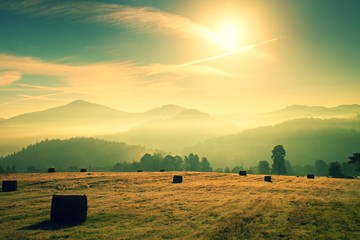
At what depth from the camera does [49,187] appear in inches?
1321

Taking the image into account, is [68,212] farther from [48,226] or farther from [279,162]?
[279,162]

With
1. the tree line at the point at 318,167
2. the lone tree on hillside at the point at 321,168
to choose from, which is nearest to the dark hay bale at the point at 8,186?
the tree line at the point at 318,167

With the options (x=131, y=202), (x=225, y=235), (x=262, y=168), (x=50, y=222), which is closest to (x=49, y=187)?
(x=131, y=202)

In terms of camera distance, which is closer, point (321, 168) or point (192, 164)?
point (321, 168)

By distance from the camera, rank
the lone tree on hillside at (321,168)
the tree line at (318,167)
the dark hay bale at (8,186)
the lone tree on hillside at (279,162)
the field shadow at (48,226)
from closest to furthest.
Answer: the field shadow at (48,226) → the dark hay bale at (8,186) → the tree line at (318,167) → the lone tree on hillside at (279,162) → the lone tree on hillside at (321,168)

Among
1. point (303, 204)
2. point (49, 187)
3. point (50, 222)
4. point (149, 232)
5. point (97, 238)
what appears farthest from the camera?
point (49, 187)

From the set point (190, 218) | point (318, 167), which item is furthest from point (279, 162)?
point (190, 218)

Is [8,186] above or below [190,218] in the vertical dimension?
above

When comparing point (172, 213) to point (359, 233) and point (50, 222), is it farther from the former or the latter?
point (359, 233)

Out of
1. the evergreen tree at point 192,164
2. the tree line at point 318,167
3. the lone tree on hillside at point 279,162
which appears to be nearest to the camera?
the tree line at point 318,167

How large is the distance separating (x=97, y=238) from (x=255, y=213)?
1006cm

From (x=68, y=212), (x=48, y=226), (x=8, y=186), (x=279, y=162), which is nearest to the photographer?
(x=48, y=226)

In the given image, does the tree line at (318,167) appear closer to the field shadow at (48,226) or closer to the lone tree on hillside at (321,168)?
the lone tree on hillside at (321,168)

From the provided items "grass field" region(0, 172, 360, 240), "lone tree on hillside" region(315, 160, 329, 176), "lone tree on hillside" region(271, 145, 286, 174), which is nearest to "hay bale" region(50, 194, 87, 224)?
"grass field" region(0, 172, 360, 240)
